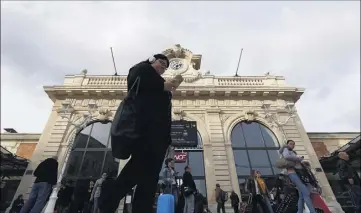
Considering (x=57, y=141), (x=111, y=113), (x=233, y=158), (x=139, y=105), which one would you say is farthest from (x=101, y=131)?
(x=139, y=105)

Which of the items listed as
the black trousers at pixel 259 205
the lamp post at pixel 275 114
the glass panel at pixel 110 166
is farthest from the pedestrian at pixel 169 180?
the lamp post at pixel 275 114

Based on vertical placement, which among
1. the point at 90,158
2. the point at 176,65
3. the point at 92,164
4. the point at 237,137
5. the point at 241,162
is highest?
the point at 176,65

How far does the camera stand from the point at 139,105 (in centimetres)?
231

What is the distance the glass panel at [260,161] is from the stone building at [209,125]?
40mm

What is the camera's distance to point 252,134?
604 inches

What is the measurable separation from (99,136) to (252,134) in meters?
10.3

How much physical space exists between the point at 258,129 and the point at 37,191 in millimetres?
13426

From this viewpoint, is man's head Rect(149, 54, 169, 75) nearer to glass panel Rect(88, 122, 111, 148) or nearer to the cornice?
glass panel Rect(88, 122, 111, 148)

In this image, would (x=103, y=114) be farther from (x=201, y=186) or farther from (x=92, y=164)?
(x=201, y=186)

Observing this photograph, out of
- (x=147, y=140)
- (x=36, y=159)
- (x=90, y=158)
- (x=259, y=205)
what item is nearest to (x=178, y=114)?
(x=90, y=158)

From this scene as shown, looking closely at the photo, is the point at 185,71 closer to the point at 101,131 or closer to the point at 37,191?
the point at 101,131

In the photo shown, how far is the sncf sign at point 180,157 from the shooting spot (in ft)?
44.2

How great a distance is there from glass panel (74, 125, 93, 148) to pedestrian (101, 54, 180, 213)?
13.6 metres

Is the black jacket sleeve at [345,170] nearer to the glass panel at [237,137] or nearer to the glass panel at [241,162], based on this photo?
the glass panel at [241,162]
